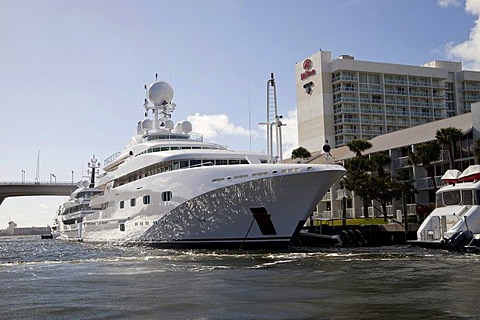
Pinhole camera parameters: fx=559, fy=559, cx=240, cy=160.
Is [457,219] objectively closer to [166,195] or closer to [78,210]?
[166,195]

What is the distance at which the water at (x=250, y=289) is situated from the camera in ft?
38.0

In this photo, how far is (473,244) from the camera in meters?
28.0

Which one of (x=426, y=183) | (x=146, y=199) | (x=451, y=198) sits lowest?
(x=451, y=198)

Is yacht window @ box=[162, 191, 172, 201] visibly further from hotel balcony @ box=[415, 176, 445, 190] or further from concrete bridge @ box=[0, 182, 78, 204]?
concrete bridge @ box=[0, 182, 78, 204]

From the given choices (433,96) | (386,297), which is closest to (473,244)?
(386,297)

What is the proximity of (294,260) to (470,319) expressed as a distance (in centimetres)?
1472

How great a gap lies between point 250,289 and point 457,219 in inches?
748

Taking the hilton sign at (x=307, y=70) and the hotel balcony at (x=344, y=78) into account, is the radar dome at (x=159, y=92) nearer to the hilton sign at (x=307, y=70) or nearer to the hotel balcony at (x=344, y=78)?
the hotel balcony at (x=344, y=78)

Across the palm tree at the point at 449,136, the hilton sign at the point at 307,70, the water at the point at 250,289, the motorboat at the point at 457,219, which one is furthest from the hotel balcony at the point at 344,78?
the water at the point at 250,289

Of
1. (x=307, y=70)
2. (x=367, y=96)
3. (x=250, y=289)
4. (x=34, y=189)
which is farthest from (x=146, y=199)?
(x=34, y=189)

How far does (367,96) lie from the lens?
9731 cm

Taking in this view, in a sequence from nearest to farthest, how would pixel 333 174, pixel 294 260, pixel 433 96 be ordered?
pixel 294 260
pixel 333 174
pixel 433 96

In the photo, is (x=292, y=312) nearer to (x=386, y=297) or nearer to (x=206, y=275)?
(x=386, y=297)

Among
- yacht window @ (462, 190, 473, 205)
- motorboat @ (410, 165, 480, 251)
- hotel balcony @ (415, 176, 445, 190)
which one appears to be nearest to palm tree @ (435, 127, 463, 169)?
hotel balcony @ (415, 176, 445, 190)
